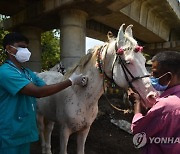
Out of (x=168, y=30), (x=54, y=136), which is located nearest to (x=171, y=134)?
(x=54, y=136)

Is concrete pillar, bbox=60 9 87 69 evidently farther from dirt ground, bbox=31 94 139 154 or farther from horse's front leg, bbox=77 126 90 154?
horse's front leg, bbox=77 126 90 154

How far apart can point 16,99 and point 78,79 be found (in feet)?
2.74

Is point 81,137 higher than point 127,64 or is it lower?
lower

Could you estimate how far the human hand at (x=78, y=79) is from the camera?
315 centimetres

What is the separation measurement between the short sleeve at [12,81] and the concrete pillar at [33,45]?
6.52 metres

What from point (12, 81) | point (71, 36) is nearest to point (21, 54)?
point (12, 81)

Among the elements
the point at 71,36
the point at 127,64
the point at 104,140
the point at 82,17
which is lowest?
the point at 104,140

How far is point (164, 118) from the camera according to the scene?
197 cm

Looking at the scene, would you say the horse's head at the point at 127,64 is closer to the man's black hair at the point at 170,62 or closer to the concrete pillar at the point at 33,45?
the man's black hair at the point at 170,62

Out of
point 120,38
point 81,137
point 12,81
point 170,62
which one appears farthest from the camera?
point 81,137

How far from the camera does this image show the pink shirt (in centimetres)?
196

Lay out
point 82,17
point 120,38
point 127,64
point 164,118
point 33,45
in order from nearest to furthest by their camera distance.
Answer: point 164,118 → point 127,64 → point 120,38 → point 82,17 → point 33,45

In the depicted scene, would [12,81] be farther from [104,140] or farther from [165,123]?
[104,140]

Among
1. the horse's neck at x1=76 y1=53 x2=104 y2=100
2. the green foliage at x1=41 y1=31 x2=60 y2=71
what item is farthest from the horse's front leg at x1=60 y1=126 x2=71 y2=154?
the green foliage at x1=41 y1=31 x2=60 y2=71
